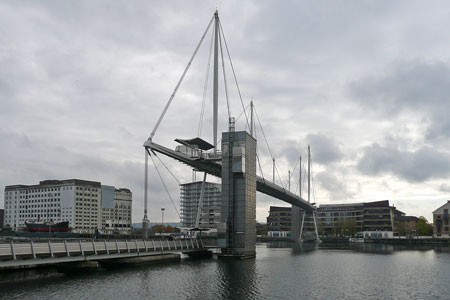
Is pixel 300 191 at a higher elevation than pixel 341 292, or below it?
higher

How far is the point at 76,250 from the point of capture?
46.5 metres

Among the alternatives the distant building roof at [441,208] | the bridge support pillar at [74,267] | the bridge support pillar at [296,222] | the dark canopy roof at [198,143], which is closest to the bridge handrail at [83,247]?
the bridge support pillar at [74,267]

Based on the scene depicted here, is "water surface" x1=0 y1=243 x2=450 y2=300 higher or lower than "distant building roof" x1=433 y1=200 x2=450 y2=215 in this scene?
lower

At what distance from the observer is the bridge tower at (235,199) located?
71.4 meters

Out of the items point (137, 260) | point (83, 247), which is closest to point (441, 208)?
point (137, 260)

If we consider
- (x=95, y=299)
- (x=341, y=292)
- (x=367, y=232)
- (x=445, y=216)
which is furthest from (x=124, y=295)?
(x=367, y=232)

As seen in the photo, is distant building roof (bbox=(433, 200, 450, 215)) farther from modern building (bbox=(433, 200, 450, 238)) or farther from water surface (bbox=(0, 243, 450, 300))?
water surface (bbox=(0, 243, 450, 300))

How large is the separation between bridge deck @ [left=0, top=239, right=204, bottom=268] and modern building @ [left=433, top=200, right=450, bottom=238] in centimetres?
12775

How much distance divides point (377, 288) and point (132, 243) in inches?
1119

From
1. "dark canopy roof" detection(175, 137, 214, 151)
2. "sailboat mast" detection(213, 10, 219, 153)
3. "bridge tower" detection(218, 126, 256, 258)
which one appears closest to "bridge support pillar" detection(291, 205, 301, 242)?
"dark canopy roof" detection(175, 137, 214, 151)

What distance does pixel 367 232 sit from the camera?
19750 centimetres

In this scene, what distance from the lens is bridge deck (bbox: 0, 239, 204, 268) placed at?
3866 cm

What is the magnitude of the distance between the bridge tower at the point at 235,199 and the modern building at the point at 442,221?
383 ft

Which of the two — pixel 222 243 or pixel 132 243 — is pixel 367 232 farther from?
pixel 132 243
